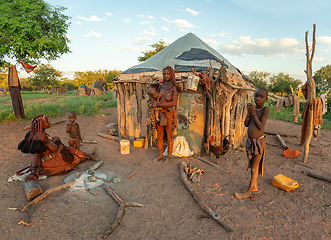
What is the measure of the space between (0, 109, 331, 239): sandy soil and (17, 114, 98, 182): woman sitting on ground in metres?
0.21

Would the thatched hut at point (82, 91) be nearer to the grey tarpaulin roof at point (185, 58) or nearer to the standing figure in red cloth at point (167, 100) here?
the grey tarpaulin roof at point (185, 58)

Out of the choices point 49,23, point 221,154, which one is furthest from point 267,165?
point 49,23

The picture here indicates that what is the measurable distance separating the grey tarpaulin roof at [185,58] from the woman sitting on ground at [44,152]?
10.4 ft

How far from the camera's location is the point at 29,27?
602 cm

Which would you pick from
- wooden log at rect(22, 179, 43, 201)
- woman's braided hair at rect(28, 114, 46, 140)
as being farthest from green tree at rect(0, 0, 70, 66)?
wooden log at rect(22, 179, 43, 201)

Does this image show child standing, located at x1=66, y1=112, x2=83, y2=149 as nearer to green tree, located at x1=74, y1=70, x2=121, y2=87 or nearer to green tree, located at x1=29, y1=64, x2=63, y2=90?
green tree, located at x1=29, y1=64, x2=63, y2=90

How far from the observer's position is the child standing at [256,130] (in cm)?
271

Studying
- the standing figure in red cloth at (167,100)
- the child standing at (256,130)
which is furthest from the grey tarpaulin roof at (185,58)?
the child standing at (256,130)

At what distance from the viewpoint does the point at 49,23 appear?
6.80 metres

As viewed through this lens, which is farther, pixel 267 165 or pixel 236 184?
pixel 267 165

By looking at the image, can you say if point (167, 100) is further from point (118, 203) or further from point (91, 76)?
point (91, 76)

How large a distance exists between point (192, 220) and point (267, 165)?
2784 mm

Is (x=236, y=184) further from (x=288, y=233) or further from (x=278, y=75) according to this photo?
(x=278, y=75)

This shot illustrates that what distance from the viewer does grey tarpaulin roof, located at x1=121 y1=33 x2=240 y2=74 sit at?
17.4 ft
